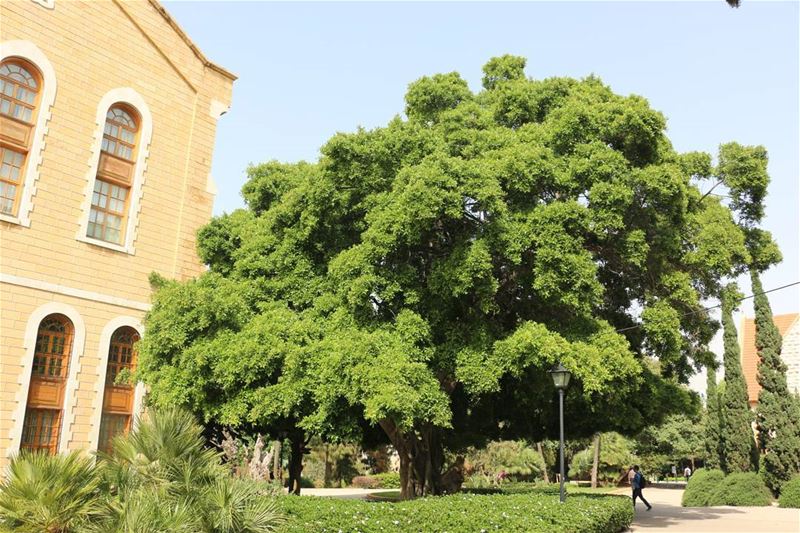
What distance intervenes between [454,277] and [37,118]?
12.1 m

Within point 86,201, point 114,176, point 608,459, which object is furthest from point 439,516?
point 608,459

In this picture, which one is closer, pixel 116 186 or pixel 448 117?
pixel 448 117

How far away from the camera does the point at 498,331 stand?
16562mm

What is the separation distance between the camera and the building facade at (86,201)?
16.9 metres

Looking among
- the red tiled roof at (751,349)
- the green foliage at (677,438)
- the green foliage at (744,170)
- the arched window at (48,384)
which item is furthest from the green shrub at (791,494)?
the arched window at (48,384)

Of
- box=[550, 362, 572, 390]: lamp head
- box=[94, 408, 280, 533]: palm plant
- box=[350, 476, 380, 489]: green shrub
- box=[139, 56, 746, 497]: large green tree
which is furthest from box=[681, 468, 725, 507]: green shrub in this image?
box=[94, 408, 280, 533]: palm plant

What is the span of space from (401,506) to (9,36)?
15467mm

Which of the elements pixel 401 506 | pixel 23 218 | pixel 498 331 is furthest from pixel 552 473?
pixel 23 218

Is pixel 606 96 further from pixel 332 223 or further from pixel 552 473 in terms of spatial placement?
pixel 552 473

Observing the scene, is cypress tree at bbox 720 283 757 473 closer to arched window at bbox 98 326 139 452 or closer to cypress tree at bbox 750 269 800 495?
cypress tree at bbox 750 269 800 495

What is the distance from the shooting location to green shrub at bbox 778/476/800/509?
2348 centimetres

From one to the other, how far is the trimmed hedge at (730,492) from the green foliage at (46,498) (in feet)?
75.4

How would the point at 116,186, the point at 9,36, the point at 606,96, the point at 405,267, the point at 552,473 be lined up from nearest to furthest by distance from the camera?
the point at 405,267 < the point at 9,36 < the point at 606,96 < the point at 116,186 < the point at 552,473

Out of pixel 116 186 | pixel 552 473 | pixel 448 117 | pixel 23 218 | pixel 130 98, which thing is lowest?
pixel 552 473
